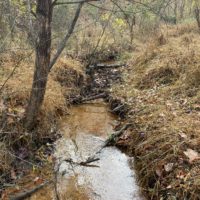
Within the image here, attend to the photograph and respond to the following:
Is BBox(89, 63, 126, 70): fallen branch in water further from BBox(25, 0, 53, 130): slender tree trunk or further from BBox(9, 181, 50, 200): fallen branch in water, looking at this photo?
BBox(9, 181, 50, 200): fallen branch in water

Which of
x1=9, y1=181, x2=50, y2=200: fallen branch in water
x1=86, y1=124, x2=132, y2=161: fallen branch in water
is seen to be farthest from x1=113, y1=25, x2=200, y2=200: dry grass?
x1=9, y1=181, x2=50, y2=200: fallen branch in water

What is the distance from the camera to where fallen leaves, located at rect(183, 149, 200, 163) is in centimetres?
395

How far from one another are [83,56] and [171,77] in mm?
2897

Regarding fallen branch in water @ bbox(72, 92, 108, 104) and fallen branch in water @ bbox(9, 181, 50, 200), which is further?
fallen branch in water @ bbox(72, 92, 108, 104)

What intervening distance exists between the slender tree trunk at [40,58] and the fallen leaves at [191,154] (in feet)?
6.71

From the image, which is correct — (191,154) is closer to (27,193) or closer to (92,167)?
(92,167)

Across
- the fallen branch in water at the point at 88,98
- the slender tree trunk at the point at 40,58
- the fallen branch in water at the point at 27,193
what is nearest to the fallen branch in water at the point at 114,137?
the slender tree trunk at the point at 40,58

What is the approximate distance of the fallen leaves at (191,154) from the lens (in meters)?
3.95

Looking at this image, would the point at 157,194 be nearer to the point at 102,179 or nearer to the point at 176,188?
the point at 176,188

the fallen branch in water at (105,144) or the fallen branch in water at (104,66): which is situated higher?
the fallen branch in water at (104,66)

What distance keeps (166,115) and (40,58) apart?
1.93 metres

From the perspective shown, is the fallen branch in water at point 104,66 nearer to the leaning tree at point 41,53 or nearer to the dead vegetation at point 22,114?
the dead vegetation at point 22,114

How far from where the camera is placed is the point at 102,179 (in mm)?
4445

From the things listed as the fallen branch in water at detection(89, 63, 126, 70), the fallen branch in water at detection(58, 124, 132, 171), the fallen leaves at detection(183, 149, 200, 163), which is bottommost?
the fallen branch in water at detection(58, 124, 132, 171)
